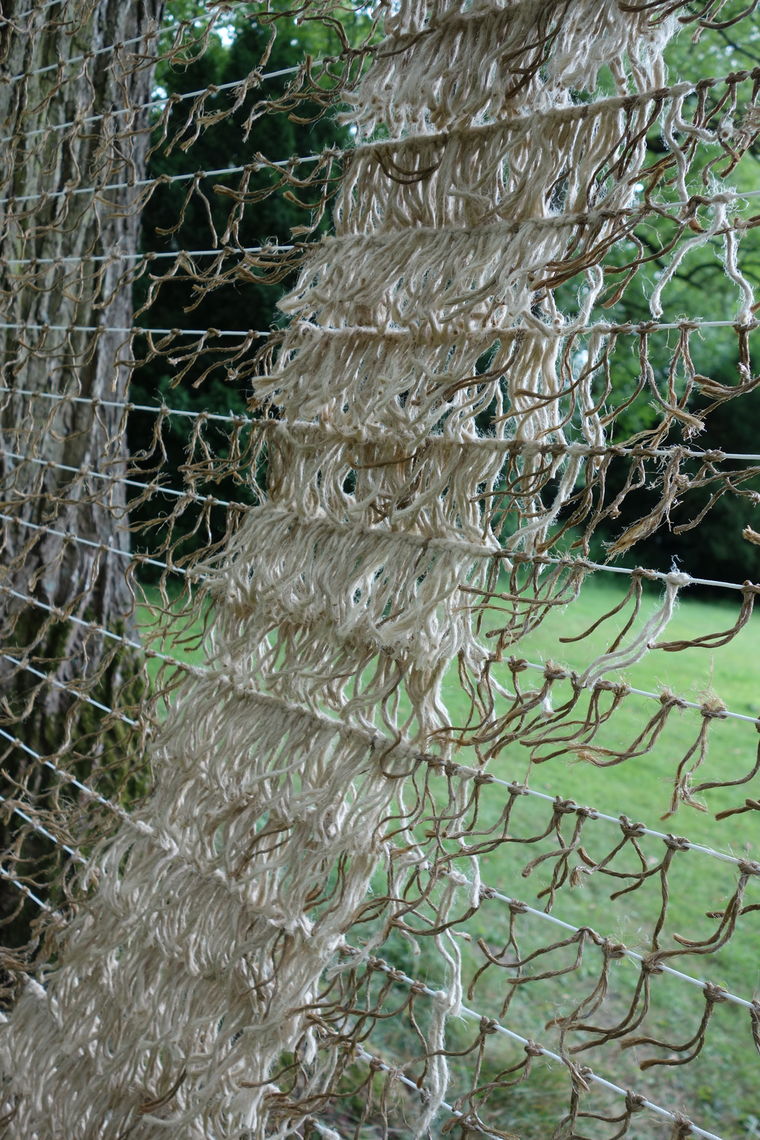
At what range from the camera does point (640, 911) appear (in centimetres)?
219

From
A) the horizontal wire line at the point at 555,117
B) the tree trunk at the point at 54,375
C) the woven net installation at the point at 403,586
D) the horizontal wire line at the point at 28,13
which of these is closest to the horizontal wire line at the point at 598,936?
the woven net installation at the point at 403,586

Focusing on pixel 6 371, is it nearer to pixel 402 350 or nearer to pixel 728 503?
pixel 402 350

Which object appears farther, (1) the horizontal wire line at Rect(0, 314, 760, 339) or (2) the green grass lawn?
(2) the green grass lawn

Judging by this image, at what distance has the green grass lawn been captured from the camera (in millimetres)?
1625

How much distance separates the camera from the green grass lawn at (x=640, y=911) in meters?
1.62

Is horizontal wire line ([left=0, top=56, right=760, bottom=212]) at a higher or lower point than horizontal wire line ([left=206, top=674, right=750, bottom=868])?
higher

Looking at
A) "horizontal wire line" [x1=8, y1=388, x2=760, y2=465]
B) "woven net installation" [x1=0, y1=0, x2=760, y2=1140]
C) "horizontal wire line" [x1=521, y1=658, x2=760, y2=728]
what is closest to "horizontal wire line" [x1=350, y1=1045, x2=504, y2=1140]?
"woven net installation" [x1=0, y1=0, x2=760, y2=1140]

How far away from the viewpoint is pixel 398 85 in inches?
30.2

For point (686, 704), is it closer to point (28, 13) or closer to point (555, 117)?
point (555, 117)

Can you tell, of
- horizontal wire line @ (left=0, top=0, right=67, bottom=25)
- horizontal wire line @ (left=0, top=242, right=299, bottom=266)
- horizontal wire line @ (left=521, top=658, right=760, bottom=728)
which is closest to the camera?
horizontal wire line @ (left=521, top=658, right=760, bottom=728)

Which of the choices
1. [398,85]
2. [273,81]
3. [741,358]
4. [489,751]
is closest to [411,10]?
[398,85]

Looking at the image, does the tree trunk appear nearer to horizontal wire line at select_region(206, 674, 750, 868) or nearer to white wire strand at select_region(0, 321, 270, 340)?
white wire strand at select_region(0, 321, 270, 340)

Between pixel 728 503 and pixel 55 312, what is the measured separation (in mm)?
2648

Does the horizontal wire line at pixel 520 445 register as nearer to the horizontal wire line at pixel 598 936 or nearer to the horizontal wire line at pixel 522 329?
the horizontal wire line at pixel 522 329
